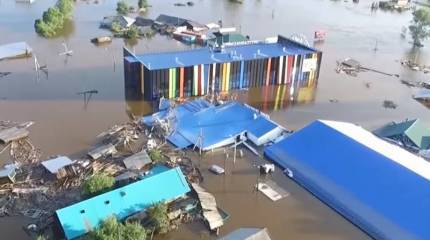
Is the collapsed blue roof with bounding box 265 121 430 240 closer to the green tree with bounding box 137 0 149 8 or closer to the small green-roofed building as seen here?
the small green-roofed building

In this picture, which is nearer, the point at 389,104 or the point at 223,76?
the point at 223,76

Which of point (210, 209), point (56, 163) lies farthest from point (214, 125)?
point (56, 163)

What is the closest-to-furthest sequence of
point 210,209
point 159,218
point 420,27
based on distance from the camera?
point 159,218
point 210,209
point 420,27

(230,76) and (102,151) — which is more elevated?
(230,76)

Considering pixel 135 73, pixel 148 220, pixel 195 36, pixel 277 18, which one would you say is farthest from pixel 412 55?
pixel 148 220

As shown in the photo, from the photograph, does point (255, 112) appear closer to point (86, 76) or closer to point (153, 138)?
point (153, 138)

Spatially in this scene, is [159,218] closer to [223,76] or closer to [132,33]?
[223,76]
